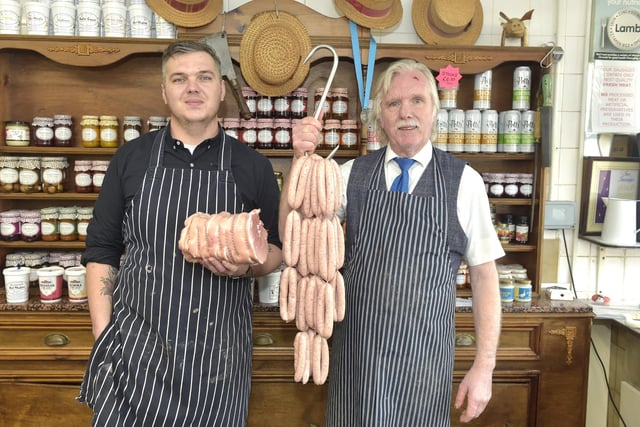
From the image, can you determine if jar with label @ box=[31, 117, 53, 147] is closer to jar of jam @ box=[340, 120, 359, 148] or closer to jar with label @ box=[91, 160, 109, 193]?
jar with label @ box=[91, 160, 109, 193]

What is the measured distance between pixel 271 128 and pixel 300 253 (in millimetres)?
1485

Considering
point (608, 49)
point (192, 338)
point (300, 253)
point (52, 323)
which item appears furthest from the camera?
point (608, 49)

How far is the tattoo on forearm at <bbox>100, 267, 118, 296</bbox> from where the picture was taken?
170cm

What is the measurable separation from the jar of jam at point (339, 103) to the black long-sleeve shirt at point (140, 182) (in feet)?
3.51

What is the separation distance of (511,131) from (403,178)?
1.25 m

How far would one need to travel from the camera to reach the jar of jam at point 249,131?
2707 mm

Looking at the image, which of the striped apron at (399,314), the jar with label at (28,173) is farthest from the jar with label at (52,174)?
the striped apron at (399,314)

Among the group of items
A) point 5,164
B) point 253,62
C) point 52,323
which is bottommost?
point 52,323

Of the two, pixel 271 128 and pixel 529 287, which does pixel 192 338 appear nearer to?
pixel 271 128

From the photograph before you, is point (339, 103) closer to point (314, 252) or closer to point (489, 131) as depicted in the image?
point (489, 131)

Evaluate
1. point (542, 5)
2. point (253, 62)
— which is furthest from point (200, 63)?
point (542, 5)

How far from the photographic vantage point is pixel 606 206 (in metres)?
2.94

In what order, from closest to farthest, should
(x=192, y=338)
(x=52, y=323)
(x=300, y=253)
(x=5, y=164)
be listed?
(x=300, y=253) → (x=192, y=338) → (x=52, y=323) → (x=5, y=164)

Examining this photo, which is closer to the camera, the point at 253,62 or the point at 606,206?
the point at 253,62
